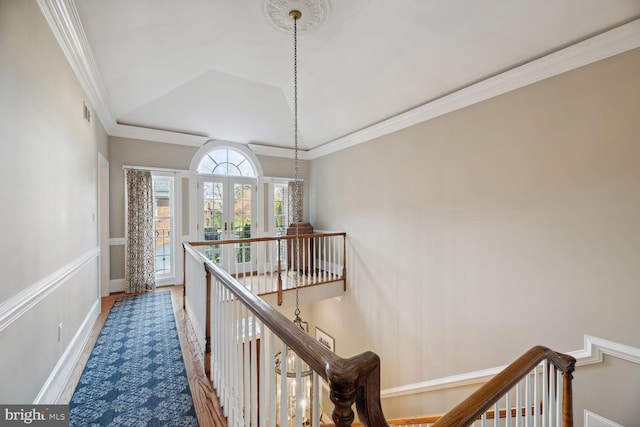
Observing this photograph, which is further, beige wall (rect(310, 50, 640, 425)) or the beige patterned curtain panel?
the beige patterned curtain panel

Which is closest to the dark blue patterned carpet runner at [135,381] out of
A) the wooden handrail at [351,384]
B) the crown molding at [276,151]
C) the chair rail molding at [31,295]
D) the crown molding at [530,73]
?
the chair rail molding at [31,295]

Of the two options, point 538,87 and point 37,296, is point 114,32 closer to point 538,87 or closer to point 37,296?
point 37,296

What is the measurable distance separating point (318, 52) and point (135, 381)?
156 inches

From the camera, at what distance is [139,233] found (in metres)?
4.64

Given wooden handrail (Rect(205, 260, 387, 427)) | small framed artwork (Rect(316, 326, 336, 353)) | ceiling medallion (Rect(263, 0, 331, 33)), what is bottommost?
small framed artwork (Rect(316, 326, 336, 353))

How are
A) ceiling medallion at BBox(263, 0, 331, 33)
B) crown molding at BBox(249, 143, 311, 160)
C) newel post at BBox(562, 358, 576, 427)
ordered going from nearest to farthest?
1. newel post at BBox(562, 358, 576, 427)
2. ceiling medallion at BBox(263, 0, 331, 33)
3. crown molding at BBox(249, 143, 311, 160)

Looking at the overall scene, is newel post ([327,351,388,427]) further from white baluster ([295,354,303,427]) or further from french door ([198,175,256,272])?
french door ([198,175,256,272])

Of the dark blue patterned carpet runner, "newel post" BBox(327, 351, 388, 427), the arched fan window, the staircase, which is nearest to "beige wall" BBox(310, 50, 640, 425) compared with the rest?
the staircase

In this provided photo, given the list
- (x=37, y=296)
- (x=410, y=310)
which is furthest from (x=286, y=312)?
(x=37, y=296)

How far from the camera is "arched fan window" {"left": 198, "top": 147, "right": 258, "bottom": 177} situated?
541 cm

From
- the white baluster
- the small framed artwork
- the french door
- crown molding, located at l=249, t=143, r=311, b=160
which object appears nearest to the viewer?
the white baluster

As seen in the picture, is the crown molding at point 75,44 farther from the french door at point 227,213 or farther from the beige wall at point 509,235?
the beige wall at point 509,235

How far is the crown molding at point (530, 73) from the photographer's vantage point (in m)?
2.17

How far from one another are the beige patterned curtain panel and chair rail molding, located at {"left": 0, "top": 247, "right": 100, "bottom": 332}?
6.97 ft
